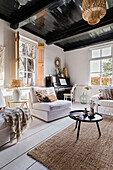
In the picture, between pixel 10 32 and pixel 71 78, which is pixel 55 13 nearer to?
pixel 10 32

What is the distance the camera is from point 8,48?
3623mm

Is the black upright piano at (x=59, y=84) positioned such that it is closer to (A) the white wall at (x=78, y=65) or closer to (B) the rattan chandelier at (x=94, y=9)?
(A) the white wall at (x=78, y=65)

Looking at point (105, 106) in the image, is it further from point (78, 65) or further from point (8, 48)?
point (8, 48)

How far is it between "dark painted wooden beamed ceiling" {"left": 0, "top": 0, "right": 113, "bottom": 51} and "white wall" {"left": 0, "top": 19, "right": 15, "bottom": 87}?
23 cm

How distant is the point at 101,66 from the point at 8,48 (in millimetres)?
4345

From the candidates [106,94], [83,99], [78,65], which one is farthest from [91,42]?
[106,94]

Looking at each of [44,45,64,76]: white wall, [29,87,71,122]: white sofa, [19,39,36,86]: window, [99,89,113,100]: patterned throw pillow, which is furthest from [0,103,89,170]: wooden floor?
[44,45,64,76]: white wall

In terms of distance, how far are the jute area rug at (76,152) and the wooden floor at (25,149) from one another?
10 cm

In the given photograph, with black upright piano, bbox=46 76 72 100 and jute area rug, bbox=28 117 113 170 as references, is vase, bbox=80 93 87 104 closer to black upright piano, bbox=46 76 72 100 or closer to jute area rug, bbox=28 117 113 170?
black upright piano, bbox=46 76 72 100

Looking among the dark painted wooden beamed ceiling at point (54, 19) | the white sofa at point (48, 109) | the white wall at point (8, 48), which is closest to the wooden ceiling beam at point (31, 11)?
the dark painted wooden beamed ceiling at point (54, 19)

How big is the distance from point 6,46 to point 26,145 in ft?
10.2

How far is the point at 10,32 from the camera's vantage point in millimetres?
3684

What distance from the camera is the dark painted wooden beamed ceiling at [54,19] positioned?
288cm

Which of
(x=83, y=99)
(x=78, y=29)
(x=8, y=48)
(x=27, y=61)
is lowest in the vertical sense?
(x=83, y=99)
